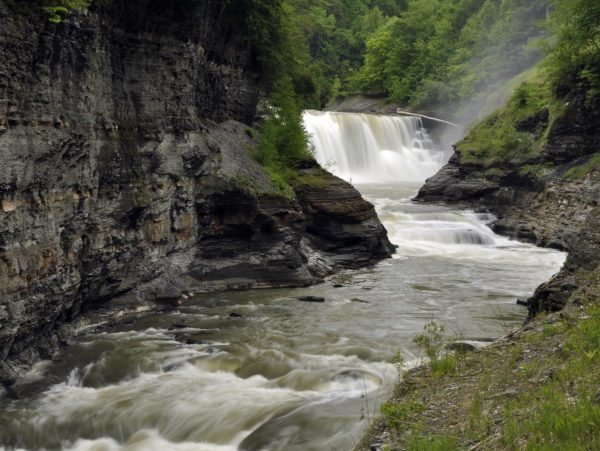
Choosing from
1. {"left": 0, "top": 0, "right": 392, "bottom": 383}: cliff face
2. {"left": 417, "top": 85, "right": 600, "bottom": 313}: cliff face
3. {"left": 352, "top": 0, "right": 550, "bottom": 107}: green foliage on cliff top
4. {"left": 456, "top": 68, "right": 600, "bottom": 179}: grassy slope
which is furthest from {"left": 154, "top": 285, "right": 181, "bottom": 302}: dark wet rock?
{"left": 352, "top": 0, "right": 550, "bottom": 107}: green foliage on cliff top

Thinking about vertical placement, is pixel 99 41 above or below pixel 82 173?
above

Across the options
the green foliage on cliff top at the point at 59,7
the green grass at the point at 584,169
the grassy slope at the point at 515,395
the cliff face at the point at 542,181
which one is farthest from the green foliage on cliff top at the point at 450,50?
the grassy slope at the point at 515,395

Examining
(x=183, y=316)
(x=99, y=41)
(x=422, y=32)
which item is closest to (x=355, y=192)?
(x=183, y=316)

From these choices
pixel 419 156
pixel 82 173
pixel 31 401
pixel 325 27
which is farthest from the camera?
pixel 325 27

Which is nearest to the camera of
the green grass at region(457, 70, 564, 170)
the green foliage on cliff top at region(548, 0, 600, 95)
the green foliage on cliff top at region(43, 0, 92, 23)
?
the green foliage on cliff top at region(43, 0, 92, 23)

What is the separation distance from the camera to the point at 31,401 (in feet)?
34.7

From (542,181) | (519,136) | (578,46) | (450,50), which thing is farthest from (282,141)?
(450,50)

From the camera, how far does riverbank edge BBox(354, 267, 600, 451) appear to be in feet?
18.6

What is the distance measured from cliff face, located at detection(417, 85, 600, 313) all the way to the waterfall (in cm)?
884

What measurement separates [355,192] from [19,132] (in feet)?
44.8

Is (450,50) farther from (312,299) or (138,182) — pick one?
(138,182)

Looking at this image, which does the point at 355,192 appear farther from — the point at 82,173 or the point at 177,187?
the point at 82,173

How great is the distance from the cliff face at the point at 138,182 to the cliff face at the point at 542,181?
7.73 meters

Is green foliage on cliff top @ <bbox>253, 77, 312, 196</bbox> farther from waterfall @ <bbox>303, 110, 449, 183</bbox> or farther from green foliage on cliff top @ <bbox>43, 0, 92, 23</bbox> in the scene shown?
waterfall @ <bbox>303, 110, 449, 183</bbox>
